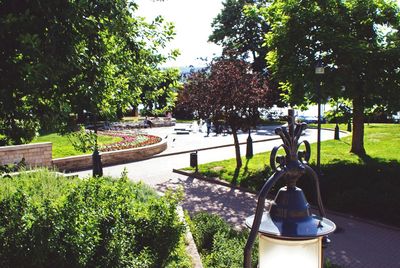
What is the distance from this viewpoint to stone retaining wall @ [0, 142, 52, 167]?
14484 millimetres

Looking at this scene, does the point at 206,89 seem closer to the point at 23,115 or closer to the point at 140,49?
Answer: the point at 140,49

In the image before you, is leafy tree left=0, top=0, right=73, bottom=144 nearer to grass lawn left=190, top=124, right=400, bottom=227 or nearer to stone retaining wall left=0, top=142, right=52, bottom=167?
grass lawn left=190, top=124, right=400, bottom=227

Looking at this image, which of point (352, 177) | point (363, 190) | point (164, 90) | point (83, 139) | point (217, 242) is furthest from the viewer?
point (352, 177)

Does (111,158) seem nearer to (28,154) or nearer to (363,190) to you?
(28,154)

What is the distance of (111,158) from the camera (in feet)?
57.7

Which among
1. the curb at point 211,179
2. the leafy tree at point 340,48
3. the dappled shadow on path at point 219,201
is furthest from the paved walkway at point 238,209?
the leafy tree at point 340,48

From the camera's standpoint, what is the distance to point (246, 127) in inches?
607

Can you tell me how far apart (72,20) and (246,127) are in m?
11.7

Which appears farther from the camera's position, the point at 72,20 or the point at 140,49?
the point at 140,49

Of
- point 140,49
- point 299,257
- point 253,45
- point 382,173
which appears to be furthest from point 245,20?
point 299,257

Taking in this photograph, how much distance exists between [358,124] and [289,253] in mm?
16174

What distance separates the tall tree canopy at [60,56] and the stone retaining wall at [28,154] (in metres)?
9.80

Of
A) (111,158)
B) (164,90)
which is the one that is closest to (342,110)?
(111,158)

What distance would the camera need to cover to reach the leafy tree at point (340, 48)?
13.2 metres
